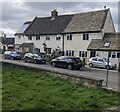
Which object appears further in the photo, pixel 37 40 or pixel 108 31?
pixel 37 40

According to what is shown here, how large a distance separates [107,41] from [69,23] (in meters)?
11.5

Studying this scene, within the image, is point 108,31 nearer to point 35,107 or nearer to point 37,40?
point 37,40

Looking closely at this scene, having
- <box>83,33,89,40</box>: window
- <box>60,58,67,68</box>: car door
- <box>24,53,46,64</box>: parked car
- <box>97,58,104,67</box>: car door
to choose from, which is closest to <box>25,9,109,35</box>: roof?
<box>83,33,89,40</box>: window

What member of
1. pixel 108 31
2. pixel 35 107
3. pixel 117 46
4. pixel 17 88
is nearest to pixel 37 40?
pixel 108 31

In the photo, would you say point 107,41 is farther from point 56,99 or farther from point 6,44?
point 6,44

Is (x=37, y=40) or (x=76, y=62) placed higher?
(x=37, y=40)

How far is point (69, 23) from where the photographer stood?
48312 mm

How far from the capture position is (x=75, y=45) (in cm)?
4497

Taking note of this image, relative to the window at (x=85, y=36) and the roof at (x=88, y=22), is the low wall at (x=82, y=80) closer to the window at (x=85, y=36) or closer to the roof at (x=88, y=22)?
the roof at (x=88, y=22)

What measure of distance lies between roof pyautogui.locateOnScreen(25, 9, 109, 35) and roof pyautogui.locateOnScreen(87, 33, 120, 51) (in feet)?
6.12

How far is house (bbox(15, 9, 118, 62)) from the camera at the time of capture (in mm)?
42253

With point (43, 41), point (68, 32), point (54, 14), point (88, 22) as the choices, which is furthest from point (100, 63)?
point (54, 14)

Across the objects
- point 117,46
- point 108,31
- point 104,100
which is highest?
point 108,31

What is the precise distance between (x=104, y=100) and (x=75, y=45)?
34.3 metres
